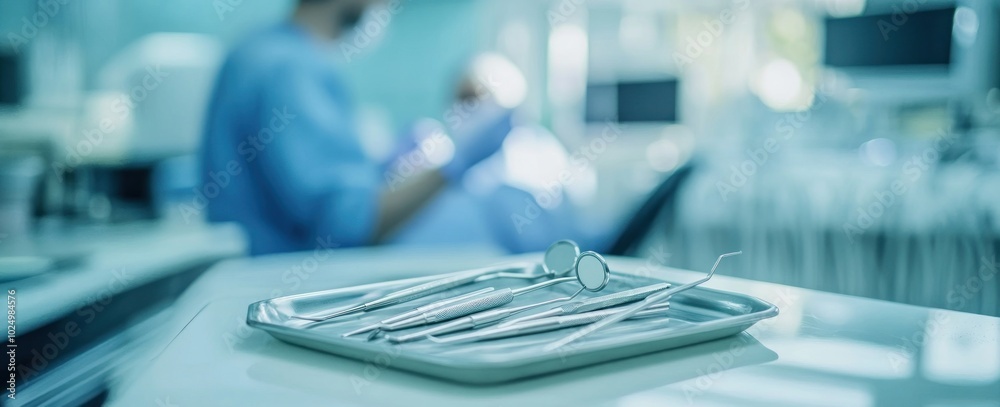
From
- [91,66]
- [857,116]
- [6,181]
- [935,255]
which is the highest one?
[91,66]

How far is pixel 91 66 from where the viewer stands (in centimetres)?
310

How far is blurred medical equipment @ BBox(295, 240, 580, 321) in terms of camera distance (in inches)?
16.9

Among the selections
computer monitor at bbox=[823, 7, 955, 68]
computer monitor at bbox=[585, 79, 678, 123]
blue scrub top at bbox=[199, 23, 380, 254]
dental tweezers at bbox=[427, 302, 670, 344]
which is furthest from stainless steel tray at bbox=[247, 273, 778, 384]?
computer monitor at bbox=[585, 79, 678, 123]

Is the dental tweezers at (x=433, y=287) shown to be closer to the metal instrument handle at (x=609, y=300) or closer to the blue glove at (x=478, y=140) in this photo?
the metal instrument handle at (x=609, y=300)

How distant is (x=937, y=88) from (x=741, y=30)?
1109mm

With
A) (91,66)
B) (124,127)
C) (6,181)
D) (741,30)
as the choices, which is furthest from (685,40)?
(6,181)

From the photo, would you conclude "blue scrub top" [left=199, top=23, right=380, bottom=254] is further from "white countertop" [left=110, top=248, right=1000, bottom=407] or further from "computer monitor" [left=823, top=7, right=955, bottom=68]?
"computer monitor" [left=823, top=7, right=955, bottom=68]

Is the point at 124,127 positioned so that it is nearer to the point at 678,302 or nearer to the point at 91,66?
the point at 91,66

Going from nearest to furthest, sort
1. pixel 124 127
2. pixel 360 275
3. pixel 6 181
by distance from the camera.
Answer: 1. pixel 360 275
2. pixel 6 181
3. pixel 124 127

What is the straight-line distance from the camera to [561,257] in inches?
20.3

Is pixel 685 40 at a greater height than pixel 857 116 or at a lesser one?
greater

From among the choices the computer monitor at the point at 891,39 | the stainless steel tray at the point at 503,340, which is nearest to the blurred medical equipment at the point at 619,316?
the stainless steel tray at the point at 503,340

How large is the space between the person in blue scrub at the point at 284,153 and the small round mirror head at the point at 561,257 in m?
0.81

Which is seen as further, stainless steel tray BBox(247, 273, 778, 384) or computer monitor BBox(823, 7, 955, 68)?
computer monitor BBox(823, 7, 955, 68)
